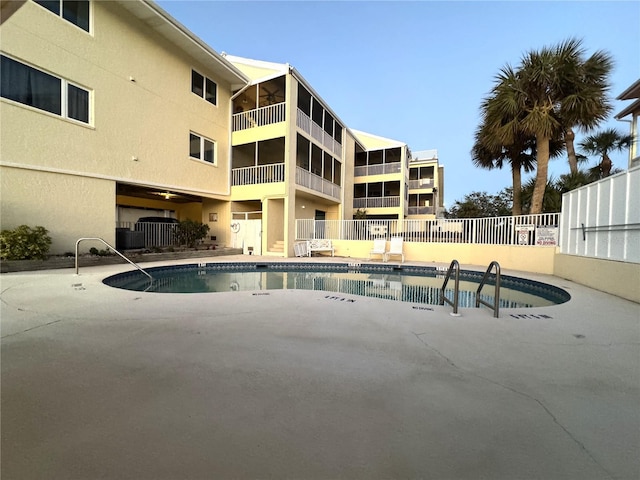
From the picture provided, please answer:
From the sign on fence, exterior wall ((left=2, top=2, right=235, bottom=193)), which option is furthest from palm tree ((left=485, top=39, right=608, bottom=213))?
exterior wall ((left=2, top=2, right=235, bottom=193))

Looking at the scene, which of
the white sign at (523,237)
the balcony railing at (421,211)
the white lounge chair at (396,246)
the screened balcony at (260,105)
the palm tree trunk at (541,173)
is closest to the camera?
the white sign at (523,237)

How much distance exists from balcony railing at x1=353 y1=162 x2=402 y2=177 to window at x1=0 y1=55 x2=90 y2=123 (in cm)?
1812

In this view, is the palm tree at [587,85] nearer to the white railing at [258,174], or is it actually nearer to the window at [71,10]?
the white railing at [258,174]

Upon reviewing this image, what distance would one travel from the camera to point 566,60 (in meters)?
10.0

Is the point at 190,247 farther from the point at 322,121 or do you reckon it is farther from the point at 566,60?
the point at 566,60

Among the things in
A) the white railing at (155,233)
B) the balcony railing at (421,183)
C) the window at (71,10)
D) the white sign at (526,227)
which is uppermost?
the window at (71,10)

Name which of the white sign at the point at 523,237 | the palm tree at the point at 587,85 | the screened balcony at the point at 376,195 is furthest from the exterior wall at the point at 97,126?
the palm tree at the point at 587,85

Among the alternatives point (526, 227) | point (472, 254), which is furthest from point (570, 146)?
point (472, 254)

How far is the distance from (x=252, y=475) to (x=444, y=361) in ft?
6.35

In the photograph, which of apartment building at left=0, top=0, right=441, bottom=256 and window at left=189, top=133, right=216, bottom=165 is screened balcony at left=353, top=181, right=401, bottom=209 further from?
window at left=189, top=133, right=216, bottom=165

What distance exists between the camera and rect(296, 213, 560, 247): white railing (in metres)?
9.42

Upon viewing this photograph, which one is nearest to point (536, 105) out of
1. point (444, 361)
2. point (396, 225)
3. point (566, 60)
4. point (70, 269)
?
point (566, 60)

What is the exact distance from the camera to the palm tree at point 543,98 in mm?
10000

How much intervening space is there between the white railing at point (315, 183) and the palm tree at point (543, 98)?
27.8 ft
